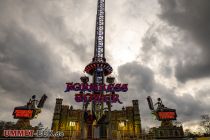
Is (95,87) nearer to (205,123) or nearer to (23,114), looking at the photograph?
(23,114)

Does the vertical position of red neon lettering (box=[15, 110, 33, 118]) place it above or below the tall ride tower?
below

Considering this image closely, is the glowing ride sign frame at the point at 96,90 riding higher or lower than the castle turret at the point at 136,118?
higher

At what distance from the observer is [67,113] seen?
4453 centimetres

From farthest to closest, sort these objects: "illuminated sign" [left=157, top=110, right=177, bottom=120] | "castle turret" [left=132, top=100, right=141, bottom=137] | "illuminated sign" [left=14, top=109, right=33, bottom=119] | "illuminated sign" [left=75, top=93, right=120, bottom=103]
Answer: "castle turret" [left=132, top=100, right=141, bottom=137] → "illuminated sign" [left=157, top=110, right=177, bottom=120] → "illuminated sign" [left=75, top=93, right=120, bottom=103] → "illuminated sign" [left=14, top=109, right=33, bottom=119]

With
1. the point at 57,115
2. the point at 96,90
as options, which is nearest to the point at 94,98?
the point at 96,90

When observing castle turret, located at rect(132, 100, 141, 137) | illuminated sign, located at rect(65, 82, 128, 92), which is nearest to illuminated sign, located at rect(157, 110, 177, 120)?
castle turret, located at rect(132, 100, 141, 137)

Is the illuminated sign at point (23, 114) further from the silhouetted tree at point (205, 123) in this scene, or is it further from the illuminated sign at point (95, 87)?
the silhouetted tree at point (205, 123)

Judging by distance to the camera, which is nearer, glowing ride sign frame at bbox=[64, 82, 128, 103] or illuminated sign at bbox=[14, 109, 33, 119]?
illuminated sign at bbox=[14, 109, 33, 119]

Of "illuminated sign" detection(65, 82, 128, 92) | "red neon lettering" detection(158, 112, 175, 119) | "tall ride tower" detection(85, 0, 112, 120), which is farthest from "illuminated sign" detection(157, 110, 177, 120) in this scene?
"tall ride tower" detection(85, 0, 112, 120)

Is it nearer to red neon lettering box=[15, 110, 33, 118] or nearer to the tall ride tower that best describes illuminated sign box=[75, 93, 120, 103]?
the tall ride tower

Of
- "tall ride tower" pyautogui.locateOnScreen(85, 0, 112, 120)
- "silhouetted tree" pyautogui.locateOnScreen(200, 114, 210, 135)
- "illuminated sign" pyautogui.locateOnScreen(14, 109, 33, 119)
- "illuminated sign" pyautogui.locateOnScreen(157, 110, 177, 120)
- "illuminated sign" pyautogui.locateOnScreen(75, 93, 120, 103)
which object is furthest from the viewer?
"silhouetted tree" pyautogui.locateOnScreen(200, 114, 210, 135)

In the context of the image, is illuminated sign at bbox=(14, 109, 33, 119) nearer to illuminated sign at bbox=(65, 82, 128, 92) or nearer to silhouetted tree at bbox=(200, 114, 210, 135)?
illuminated sign at bbox=(65, 82, 128, 92)

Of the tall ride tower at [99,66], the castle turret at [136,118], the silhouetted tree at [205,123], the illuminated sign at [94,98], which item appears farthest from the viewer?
the silhouetted tree at [205,123]

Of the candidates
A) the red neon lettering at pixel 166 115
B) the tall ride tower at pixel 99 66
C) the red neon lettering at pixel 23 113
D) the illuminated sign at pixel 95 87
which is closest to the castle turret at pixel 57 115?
the illuminated sign at pixel 95 87
